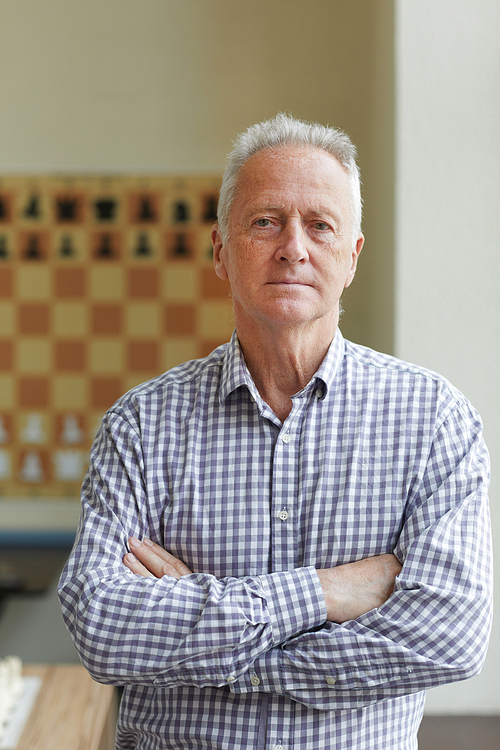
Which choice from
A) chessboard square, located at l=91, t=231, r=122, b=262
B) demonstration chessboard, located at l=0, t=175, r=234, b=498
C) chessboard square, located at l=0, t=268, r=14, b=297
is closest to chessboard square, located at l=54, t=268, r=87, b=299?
demonstration chessboard, located at l=0, t=175, r=234, b=498

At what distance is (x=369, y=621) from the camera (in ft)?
3.77

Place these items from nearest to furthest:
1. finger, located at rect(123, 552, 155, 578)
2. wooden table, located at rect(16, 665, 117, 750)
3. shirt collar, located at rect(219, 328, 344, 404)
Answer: finger, located at rect(123, 552, 155, 578) → shirt collar, located at rect(219, 328, 344, 404) → wooden table, located at rect(16, 665, 117, 750)

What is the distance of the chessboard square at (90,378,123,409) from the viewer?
4.03 meters

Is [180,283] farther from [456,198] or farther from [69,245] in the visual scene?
[456,198]

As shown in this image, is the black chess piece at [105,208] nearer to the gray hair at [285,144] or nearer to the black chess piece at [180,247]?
the black chess piece at [180,247]

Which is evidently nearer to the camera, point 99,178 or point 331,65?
point 331,65

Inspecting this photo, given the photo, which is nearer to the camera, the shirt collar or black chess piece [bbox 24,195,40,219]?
the shirt collar

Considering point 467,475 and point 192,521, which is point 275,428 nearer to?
point 192,521

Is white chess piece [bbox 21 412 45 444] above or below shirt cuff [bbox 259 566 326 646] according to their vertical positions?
below

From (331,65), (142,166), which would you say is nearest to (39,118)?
(142,166)

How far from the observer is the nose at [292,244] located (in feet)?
4.06

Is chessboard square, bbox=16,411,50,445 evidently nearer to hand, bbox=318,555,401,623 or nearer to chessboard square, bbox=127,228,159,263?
chessboard square, bbox=127,228,159,263

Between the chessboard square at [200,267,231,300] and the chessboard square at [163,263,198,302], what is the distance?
40 millimetres

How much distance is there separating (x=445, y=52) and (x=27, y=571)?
3.06 metres
